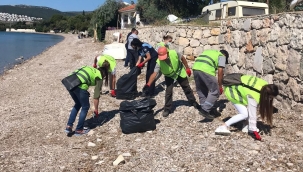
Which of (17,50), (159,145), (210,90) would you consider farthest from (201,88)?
(17,50)

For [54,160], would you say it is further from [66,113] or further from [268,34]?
[268,34]

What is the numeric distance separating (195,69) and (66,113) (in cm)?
346

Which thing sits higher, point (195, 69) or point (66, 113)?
point (195, 69)

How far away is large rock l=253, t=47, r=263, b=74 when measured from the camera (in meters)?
7.72

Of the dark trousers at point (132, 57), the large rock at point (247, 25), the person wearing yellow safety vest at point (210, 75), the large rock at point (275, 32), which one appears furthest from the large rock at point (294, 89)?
the dark trousers at point (132, 57)

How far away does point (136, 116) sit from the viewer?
6133 millimetres

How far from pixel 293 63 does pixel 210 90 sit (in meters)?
1.69

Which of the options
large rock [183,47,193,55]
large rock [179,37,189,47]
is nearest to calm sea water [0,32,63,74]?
large rock [179,37,189,47]

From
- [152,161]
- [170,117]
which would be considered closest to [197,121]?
[170,117]

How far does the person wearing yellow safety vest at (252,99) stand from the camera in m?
5.21

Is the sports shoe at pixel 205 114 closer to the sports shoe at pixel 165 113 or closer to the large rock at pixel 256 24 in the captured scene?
the sports shoe at pixel 165 113

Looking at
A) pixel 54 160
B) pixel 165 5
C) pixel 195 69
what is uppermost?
pixel 165 5

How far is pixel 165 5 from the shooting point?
2691 centimetres

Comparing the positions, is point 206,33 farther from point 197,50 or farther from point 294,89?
point 294,89
